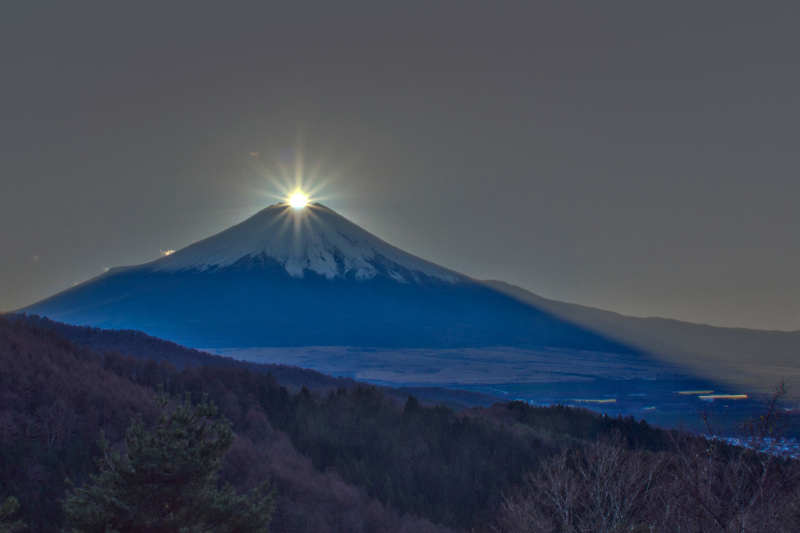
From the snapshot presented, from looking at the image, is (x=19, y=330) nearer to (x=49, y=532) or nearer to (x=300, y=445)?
(x=300, y=445)

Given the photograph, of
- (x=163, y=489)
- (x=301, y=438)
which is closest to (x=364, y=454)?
(x=301, y=438)

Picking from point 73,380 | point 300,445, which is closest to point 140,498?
point 73,380

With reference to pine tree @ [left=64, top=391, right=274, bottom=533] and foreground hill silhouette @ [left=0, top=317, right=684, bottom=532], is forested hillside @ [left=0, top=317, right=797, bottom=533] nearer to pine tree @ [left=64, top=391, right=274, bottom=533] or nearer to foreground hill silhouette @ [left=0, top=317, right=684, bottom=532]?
foreground hill silhouette @ [left=0, top=317, right=684, bottom=532]

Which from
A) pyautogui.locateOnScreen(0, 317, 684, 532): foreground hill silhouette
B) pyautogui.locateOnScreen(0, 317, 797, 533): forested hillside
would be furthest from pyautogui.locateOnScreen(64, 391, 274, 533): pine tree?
pyautogui.locateOnScreen(0, 317, 684, 532): foreground hill silhouette

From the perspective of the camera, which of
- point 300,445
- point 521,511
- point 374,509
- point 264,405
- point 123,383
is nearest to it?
point 521,511

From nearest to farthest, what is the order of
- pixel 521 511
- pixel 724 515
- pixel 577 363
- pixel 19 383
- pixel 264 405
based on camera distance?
1. pixel 724 515
2. pixel 521 511
3. pixel 19 383
4. pixel 264 405
5. pixel 577 363

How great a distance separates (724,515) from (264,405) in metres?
43.9

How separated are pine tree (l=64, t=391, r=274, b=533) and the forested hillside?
1784 mm

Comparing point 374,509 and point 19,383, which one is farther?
point 374,509

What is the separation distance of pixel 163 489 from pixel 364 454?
34.1 metres

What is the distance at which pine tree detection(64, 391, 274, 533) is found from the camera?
14.6m

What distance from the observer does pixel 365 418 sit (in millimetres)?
54344

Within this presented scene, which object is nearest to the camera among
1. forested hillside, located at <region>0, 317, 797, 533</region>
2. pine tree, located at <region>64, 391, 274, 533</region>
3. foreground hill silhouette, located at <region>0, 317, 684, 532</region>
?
pine tree, located at <region>64, 391, 274, 533</region>

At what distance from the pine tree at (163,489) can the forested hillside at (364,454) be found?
1.78m
